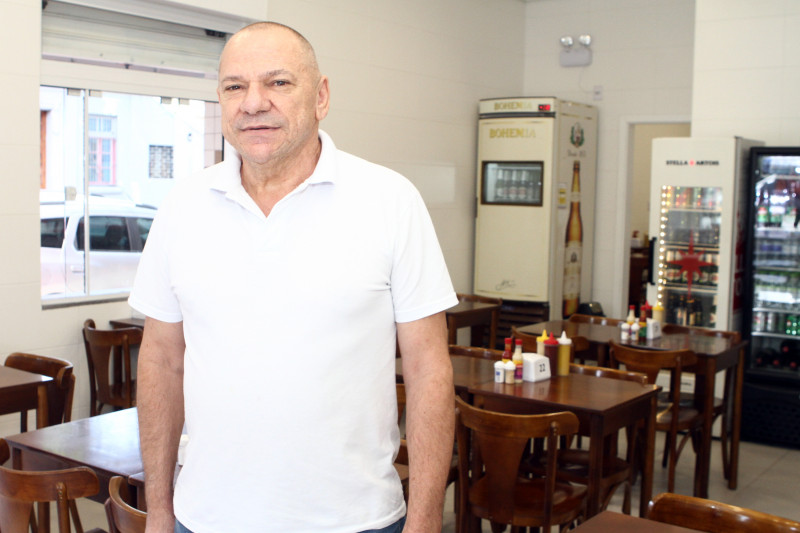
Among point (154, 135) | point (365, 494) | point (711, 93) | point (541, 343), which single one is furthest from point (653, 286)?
point (365, 494)

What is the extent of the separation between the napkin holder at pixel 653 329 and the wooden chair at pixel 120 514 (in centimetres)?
352

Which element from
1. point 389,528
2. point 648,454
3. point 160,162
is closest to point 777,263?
point 648,454

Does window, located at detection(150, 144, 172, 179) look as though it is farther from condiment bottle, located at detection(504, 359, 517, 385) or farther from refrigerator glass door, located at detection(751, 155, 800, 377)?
refrigerator glass door, located at detection(751, 155, 800, 377)

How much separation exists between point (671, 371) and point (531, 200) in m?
3.39

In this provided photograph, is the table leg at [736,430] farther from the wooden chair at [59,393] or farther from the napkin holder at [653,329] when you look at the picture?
the wooden chair at [59,393]

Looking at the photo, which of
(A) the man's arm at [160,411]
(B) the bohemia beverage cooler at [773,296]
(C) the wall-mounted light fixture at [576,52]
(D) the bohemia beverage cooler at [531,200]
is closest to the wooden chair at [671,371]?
(B) the bohemia beverage cooler at [773,296]

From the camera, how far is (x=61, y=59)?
5152 mm

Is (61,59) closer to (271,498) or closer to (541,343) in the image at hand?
(541,343)

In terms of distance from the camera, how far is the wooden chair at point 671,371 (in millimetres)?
4582

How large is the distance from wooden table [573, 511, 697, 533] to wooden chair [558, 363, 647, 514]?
4.40 feet

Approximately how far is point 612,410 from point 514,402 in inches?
16.0

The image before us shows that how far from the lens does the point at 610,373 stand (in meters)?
4.20

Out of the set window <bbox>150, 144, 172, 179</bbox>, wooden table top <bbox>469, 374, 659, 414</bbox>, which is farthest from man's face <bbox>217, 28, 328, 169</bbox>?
window <bbox>150, 144, 172, 179</bbox>

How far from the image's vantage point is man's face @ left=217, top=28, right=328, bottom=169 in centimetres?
162
